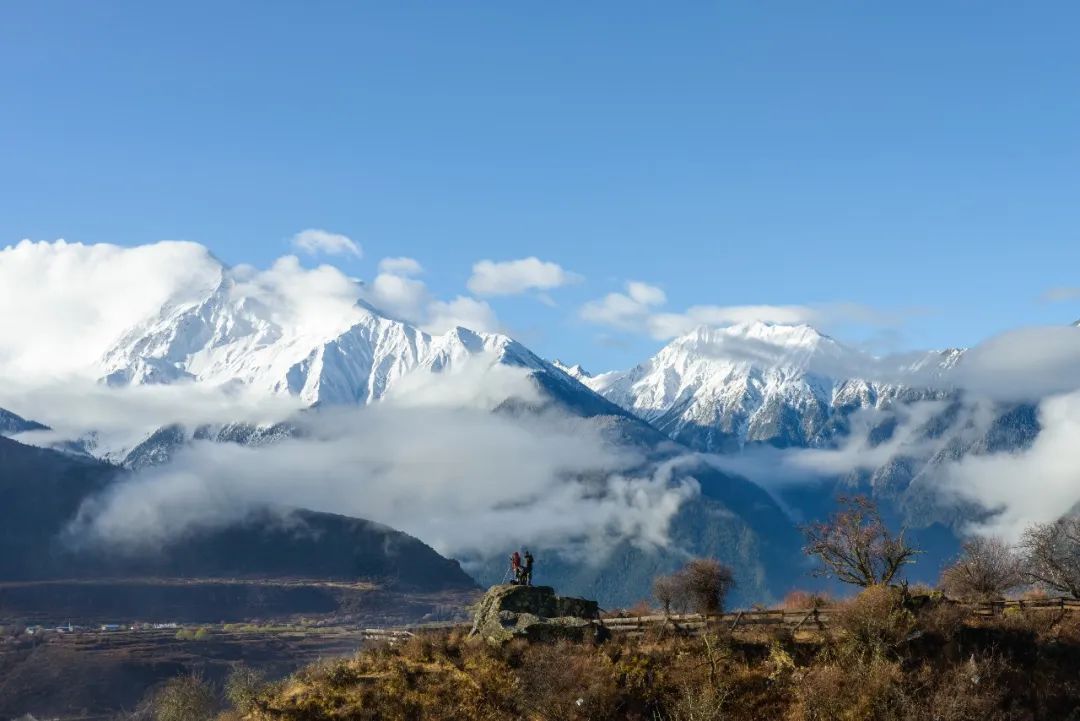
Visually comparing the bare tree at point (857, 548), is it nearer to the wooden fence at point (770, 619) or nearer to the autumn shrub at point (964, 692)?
the wooden fence at point (770, 619)

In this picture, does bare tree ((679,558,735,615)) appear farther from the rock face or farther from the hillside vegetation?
the hillside vegetation

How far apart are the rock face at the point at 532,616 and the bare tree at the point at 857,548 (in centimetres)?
1703

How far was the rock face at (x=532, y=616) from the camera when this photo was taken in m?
58.5

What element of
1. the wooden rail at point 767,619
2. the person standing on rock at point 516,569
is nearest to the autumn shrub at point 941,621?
the wooden rail at point 767,619

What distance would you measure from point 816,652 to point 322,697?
27.6 m

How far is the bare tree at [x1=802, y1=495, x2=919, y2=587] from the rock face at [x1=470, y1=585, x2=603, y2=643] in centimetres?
1703

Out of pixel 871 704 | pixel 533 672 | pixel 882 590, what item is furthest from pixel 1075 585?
pixel 533 672

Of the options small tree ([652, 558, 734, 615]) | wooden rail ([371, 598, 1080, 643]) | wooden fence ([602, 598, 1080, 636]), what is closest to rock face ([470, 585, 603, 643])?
wooden rail ([371, 598, 1080, 643])

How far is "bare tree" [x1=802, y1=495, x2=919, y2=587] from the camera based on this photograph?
65000 mm

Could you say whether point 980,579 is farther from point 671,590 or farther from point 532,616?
point 532,616

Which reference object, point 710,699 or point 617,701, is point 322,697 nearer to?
point 617,701

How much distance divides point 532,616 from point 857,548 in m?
22.2

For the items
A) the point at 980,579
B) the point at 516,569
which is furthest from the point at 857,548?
the point at 516,569

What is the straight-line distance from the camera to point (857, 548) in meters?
65.4
